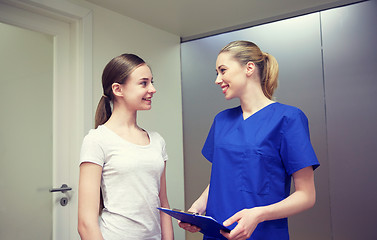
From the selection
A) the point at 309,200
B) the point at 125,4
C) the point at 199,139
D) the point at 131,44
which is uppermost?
the point at 125,4

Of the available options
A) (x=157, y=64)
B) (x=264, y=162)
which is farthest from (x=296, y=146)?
(x=157, y=64)

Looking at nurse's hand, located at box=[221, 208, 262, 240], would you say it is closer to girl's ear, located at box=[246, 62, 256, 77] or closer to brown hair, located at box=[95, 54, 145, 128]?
girl's ear, located at box=[246, 62, 256, 77]

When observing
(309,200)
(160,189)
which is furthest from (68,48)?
(309,200)

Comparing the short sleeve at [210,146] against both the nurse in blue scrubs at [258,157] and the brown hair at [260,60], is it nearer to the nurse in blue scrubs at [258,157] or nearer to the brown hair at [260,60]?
the nurse in blue scrubs at [258,157]

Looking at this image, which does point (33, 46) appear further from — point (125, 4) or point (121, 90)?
point (121, 90)

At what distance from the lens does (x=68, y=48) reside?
2285 mm

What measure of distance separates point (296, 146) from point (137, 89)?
649mm

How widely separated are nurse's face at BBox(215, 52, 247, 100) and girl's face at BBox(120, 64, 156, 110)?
0.99ft

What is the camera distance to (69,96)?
89.4 inches

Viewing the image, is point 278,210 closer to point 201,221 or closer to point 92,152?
point 201,221

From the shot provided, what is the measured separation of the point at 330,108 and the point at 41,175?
197 centimetres

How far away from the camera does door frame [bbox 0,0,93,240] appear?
2184 millimetres

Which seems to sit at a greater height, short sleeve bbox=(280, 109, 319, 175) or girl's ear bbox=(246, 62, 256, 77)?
girl's ear bbox=(246, 62, 256, 77)

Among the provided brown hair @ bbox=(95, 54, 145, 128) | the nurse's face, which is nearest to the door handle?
brown hair @ bbox=(95, 54, 145, 128)
